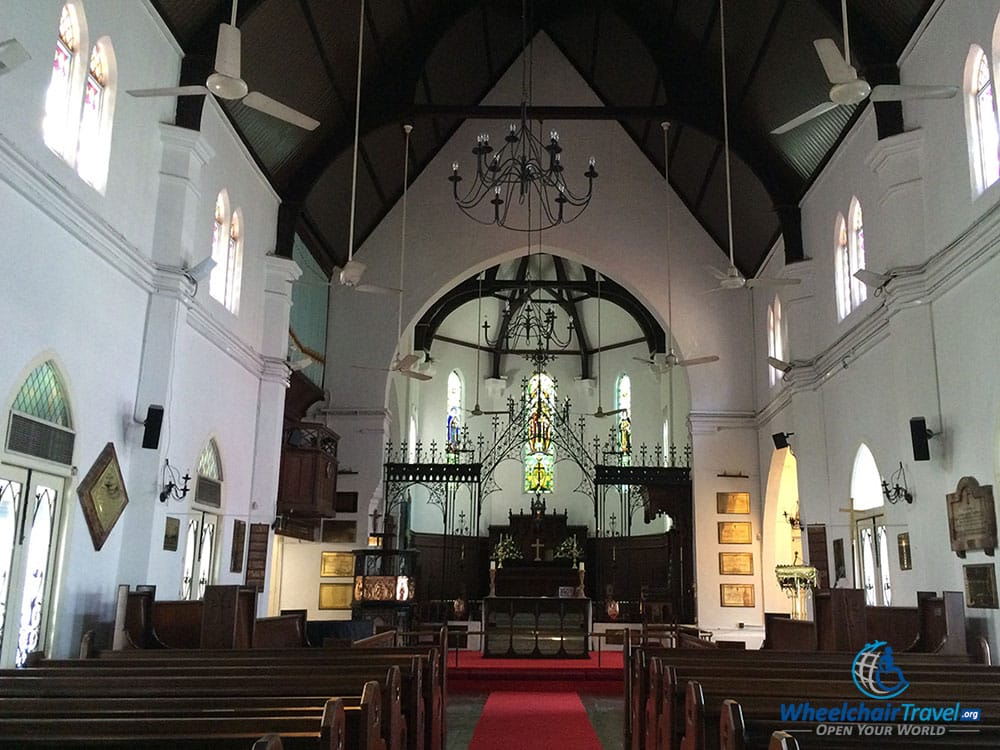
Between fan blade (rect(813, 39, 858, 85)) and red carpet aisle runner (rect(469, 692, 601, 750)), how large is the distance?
6.08 meters

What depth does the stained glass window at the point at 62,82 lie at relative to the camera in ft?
27.3

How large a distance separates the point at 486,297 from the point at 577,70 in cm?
806

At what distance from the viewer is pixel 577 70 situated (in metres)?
18.3

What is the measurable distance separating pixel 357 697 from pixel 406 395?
17.9 metres

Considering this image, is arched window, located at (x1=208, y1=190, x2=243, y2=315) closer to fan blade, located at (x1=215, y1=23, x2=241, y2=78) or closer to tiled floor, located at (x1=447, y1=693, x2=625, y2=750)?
fan blade, located at (x1=215, y1=23, x2=241, y2=78)

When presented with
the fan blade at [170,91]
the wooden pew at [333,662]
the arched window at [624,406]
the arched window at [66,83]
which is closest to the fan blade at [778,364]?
the wooden pew at [333,662]

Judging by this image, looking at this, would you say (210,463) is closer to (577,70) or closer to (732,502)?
(732,502)

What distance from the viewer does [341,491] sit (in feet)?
57.0

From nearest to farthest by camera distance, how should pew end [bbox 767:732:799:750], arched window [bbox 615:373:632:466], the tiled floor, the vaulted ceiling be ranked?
1. pew end [bbox 767:732:799:750]
2. the tiled floor
3. the vaulted ceiling
4. arched window [bbox 615:373:632:466]

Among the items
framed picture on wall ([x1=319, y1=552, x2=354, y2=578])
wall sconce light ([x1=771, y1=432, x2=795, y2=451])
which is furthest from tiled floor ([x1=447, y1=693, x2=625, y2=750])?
wall sconce light ([x1=771, y1=432, x2=795, y2=451])

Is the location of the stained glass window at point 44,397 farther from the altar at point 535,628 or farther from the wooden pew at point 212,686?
the altar at point 535,628

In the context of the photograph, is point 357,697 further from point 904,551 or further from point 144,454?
point 904,551

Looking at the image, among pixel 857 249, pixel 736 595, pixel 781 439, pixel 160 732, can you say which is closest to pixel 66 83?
pixel 160 732

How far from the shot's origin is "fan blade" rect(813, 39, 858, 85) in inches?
260
